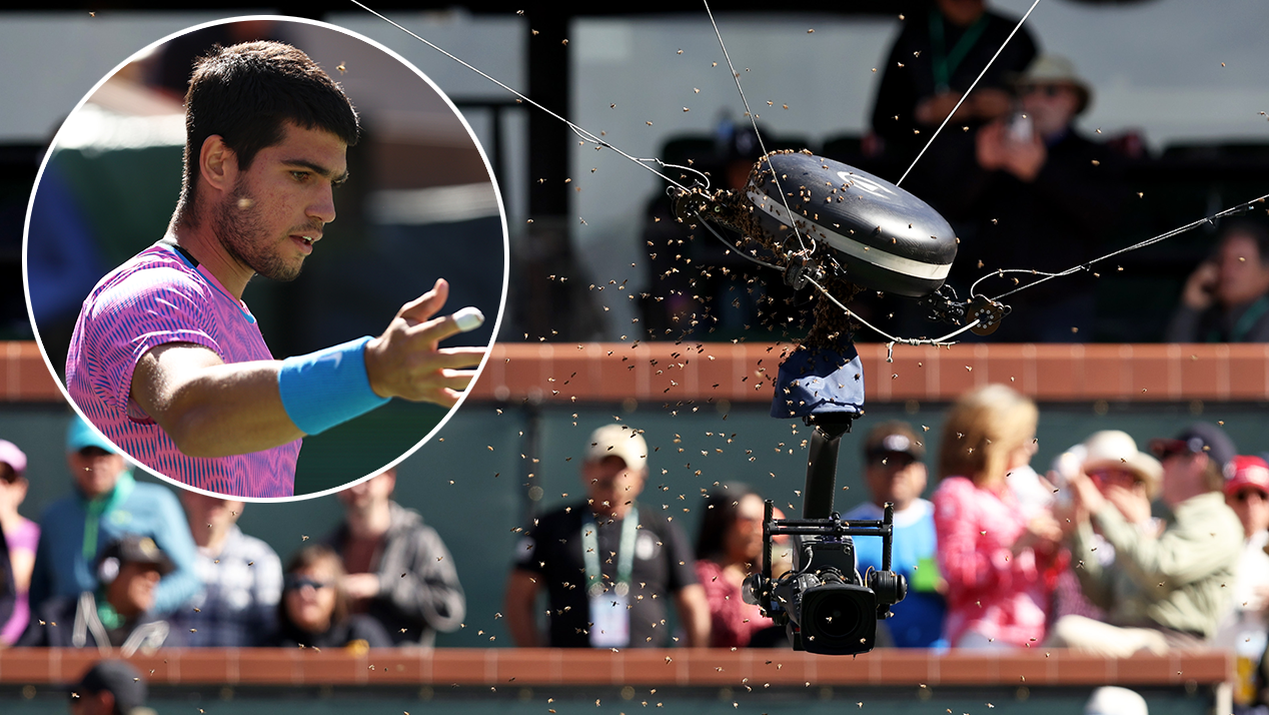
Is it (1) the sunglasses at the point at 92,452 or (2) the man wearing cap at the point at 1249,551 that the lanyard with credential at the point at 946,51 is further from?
(1) the sunglasses at the point at 92,452

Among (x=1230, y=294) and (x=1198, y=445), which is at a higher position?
(x=1230, y=294)

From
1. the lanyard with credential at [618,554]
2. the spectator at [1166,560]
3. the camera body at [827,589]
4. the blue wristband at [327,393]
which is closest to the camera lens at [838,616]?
the camera body at [827,589]

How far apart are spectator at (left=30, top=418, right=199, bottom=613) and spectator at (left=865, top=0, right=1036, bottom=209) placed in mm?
3481

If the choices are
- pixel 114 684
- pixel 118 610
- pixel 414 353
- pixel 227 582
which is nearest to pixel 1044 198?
pixel 227 582

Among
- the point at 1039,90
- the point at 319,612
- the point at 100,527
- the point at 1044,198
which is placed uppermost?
the point at 1039,90

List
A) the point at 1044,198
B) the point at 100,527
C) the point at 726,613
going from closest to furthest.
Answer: the point at 726,613 < the point at 100,527 < the point at 1044,198

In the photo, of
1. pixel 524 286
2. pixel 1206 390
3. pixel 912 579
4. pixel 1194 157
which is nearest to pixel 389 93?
pixel 524 286

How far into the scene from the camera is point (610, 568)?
525 centimetres

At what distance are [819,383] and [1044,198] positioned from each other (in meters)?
4.14

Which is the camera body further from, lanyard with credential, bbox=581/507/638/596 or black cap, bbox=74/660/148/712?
black cap, bbox=74/660/148/712

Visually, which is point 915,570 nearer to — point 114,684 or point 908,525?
point 908,525

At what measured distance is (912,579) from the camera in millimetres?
5219

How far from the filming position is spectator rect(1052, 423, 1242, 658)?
5102mm

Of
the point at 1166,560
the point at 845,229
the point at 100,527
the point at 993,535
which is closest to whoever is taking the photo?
the point at 845,229
